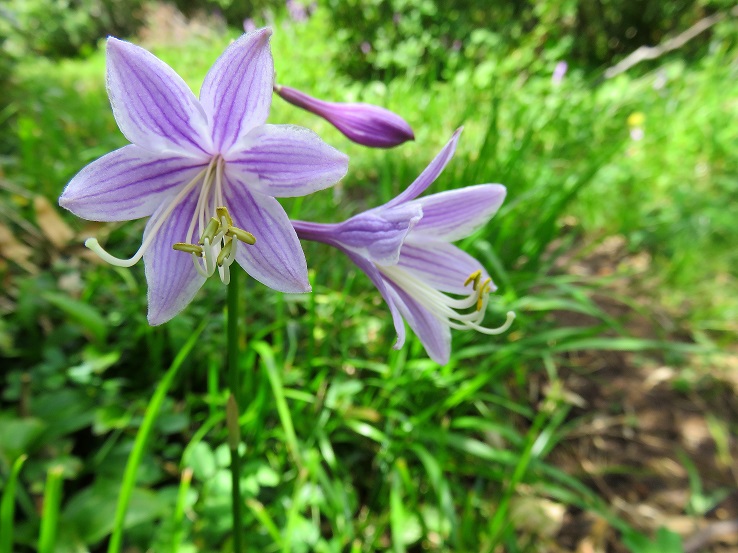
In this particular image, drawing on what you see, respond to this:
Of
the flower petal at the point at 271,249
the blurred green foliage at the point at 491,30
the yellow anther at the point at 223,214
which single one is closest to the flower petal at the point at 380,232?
the flower petal at the point at 271,249

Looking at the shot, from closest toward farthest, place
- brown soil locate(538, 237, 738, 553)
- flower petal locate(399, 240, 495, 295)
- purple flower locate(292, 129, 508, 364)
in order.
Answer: purple flower locate(292, 129, 508, 364), flower petal locate(399, 240, 495, 295), brown soil locate(538, 237, 738, 553)

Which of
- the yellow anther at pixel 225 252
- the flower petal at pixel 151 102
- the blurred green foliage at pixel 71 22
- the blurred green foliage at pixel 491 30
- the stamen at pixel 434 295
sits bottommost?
the stamen at pixel 434 295

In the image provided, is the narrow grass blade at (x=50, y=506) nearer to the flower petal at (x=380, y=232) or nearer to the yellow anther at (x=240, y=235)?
the yellow anther at (x=240, y=235)

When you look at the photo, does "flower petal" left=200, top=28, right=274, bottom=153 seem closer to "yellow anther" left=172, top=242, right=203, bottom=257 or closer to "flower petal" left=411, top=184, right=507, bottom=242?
"yellow anther" left=172, top=242, right=203, bottom=257

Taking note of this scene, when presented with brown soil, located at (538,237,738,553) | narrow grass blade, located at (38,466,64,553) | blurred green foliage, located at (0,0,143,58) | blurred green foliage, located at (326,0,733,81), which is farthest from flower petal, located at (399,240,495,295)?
blurred green foliage, located at (0,0,143,58)

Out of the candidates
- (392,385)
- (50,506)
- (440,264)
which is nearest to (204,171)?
(440,264)

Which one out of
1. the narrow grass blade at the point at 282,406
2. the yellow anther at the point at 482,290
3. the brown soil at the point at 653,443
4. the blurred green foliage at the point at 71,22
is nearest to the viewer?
the yellow anther at the point at 482,290
